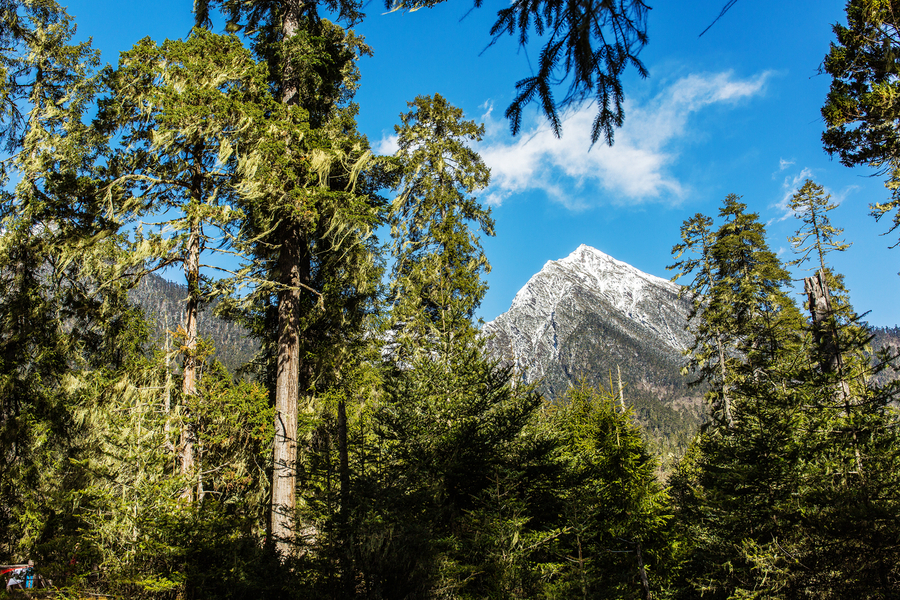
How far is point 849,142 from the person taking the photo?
8031mm

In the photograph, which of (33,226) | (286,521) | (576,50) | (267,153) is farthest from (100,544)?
(33,226)

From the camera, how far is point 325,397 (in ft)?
33.5

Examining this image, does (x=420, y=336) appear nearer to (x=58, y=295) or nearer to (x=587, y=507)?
(x=587, y=507)

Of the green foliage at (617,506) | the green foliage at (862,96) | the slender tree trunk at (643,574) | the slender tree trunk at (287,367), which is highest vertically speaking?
the green foliage at (862,96)

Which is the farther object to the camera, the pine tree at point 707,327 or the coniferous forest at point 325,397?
the pine tree at point 707,327

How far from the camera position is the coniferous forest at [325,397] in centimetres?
506

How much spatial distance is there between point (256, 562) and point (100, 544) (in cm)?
182

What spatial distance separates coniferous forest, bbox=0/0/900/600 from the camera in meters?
5.06

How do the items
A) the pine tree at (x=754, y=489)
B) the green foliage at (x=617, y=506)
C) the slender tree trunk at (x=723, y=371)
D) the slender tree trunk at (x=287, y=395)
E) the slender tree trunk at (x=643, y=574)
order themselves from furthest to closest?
the slender tree trunk at (x=723, y=371), the slender tree trunk at (x=643, y=574), the green foliage at (x=617, y=506), the slender tree trunk at (x=287, y=395), the pine tree at (x=754, y=489)

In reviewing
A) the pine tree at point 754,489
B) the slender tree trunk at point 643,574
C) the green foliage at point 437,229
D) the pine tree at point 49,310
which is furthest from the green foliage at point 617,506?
the pine tree at point 49,310

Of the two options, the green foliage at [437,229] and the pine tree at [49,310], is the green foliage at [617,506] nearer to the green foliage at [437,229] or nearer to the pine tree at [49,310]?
the green foliage at [437,229]

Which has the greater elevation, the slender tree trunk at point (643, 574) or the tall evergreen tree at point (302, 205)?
the tall evergreen tree at point (302, 205)

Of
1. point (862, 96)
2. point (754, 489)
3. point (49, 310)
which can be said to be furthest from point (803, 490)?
point (49, 310)

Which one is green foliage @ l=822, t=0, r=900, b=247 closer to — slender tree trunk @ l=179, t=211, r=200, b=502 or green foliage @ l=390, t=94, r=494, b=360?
green foliage @ l=390, t=94, r=494, b=360
